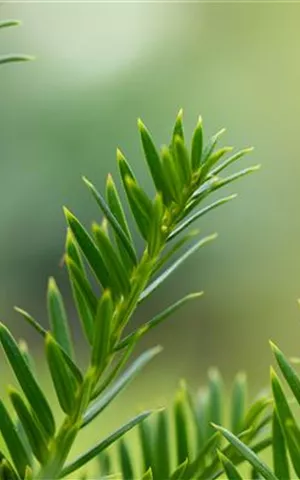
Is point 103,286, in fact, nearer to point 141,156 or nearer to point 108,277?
point 108,277

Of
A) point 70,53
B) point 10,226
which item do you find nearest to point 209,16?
point 70,53

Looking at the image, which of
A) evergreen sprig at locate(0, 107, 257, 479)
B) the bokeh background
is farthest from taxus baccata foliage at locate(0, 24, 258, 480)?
the bokeh background

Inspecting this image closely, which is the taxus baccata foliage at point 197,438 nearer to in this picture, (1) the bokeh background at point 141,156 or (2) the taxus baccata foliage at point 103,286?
(2) the taxus baccata foliage at point 103,286

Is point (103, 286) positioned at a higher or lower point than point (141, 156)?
lower

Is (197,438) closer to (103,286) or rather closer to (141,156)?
(103,286)

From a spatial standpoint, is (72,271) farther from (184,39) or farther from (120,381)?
(184,39)

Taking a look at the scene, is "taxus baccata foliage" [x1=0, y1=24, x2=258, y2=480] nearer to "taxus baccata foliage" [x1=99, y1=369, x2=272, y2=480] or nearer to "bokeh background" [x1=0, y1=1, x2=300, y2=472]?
"taxus baccata foliage" [x1=99, y1=369, x2=272, y2=480]

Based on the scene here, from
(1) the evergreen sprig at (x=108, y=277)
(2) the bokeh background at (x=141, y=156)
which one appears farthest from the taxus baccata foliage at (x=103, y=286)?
(2) the bokeh background at (x=141, y=156)

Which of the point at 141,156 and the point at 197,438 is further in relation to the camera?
the point at 141,156

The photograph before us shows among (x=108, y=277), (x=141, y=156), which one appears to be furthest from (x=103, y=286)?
(x=141, y=156)
